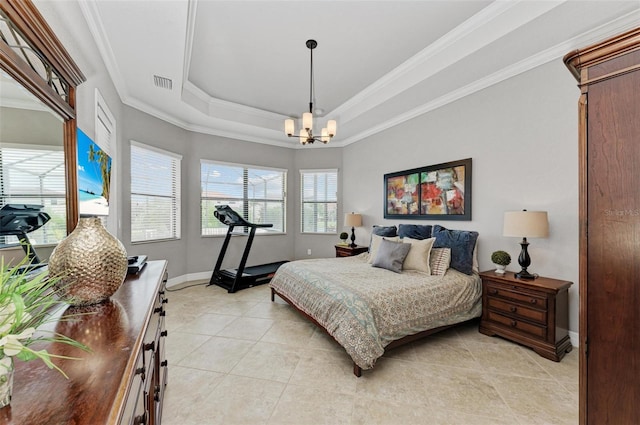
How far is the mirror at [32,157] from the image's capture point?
1.02 m

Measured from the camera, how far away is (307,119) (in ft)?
10.6

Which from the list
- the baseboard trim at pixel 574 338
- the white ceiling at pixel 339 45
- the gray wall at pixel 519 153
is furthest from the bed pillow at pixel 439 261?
the white ceiling at pixel 339 45

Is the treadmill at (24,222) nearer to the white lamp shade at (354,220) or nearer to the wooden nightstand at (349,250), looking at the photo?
the wooden nightstand at (349,250)

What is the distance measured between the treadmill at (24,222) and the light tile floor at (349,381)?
1313 millimetres

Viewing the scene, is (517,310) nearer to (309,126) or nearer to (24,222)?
(309,126)

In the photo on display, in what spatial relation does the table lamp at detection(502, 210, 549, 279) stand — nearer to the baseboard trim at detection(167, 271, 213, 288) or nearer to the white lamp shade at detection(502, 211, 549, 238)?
the white lamp shade at detection(502, 211, 549, 238)

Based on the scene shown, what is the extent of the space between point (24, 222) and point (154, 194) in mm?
3576

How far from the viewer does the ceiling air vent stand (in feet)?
10.8

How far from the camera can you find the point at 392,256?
3328 millimetres

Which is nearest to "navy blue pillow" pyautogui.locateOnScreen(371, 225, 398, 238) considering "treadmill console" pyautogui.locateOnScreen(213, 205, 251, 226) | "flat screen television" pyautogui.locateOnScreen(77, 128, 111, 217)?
"treadmill console" pyautogui.locateOnScreen(213, 205, 251, 226)

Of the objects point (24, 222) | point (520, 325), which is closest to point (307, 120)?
point (24, 222)

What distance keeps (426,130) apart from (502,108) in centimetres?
105

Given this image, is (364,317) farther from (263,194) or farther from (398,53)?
(263,194)

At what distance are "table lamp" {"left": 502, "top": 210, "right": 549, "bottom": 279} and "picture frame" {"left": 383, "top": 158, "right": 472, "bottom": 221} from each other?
0.82m
